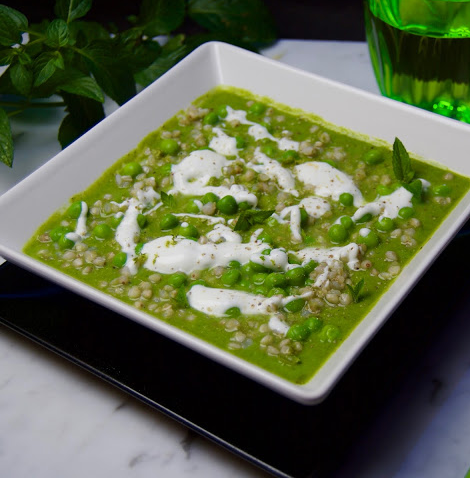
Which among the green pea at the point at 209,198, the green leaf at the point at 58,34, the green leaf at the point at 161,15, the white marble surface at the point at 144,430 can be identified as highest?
the green leaf at the point at 58,34

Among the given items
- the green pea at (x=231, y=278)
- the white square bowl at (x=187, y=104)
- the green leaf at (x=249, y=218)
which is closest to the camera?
the white square bowl at (x=187, y=104)

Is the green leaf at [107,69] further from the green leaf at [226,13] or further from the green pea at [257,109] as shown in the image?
the green leaf at [226,13]

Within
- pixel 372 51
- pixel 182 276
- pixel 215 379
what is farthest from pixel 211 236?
pixel 372 51

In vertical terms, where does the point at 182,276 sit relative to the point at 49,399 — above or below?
above

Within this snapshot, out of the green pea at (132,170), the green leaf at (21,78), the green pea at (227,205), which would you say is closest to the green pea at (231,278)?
the green pea at (227,205)

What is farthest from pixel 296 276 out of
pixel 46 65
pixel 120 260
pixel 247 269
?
pixel 46 65

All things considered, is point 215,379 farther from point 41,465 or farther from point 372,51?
point 372,51
